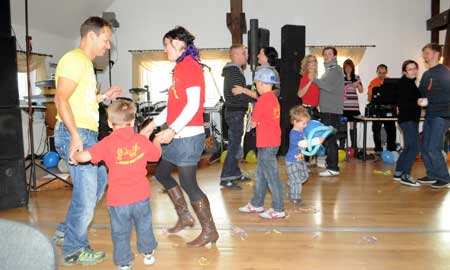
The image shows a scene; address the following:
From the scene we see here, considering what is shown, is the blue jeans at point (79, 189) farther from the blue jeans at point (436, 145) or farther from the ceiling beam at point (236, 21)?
the ceiling beam at point (236, 21)

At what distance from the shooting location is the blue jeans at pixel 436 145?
182 inches

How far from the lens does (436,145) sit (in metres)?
4.65

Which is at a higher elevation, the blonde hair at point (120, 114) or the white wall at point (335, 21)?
the white wall at point (335, 21)

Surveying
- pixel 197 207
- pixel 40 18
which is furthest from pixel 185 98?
pixel 40 18

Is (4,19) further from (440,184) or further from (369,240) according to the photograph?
(440,184)

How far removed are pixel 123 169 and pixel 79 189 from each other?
1.20 ft

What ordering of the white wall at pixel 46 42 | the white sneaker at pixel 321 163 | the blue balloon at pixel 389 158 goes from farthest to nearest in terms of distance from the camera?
1. the white wall at pixel 46 42
2. the blue balloon at pixel 389 158
3. the white sneaker at pixel 321 163

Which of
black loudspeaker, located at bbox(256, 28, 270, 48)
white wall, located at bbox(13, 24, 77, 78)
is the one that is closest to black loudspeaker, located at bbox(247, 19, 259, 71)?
black loudspeaker, located at bbox(256, 28, 270, 48)

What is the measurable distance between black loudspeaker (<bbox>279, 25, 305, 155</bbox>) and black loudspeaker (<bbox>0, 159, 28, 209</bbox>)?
428 centimetres

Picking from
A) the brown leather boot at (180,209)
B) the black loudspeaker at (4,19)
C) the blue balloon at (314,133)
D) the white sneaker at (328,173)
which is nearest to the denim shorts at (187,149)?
the brown leather boot at (180,209)

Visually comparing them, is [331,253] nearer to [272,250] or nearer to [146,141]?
[272,250]

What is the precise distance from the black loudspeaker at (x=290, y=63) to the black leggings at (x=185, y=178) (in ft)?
14.2

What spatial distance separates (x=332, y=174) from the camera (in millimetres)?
5527

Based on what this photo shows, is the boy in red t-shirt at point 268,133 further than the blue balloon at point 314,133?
No
